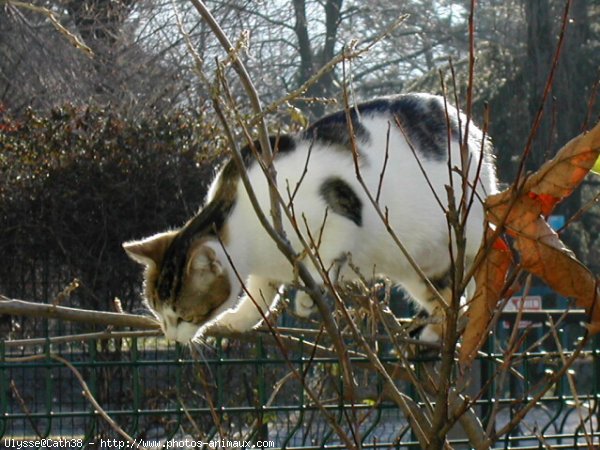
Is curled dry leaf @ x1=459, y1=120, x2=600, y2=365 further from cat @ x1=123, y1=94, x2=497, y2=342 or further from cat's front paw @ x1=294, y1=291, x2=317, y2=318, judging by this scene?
cat's front paw @ x1=294, y1=291, x2=317, y2=318

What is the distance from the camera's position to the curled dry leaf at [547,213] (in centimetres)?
133

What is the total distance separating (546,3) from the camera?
14.8m

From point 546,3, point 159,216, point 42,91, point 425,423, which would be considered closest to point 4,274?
point 159,216

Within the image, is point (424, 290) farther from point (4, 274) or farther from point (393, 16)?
point (393, 16)

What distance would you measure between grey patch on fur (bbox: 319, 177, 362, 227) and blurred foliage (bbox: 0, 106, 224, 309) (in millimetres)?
2847

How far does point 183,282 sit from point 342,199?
2.13 feet

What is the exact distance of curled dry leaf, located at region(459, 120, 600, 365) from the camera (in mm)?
1329

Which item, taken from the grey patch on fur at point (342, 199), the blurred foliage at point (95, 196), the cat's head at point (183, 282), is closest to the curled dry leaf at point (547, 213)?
the cat's head at point (183, 282)

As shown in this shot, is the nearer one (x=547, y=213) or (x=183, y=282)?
(x=547, y=213)

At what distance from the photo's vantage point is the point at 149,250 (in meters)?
3.93

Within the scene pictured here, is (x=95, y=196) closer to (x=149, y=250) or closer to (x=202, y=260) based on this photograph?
(x=149, y=250)

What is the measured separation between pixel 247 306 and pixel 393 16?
544 inches

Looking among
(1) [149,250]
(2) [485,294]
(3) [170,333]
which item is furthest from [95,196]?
(2) [485,294]

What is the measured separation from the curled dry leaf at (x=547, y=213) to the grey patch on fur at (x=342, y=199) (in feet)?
8.48
